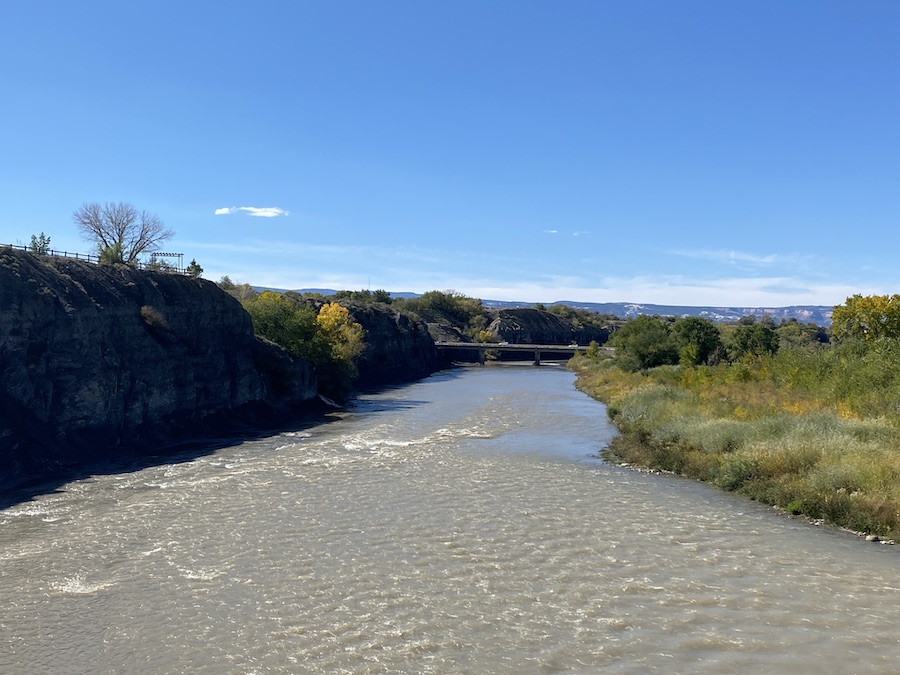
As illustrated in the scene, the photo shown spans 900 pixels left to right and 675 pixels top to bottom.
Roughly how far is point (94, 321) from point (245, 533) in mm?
20503

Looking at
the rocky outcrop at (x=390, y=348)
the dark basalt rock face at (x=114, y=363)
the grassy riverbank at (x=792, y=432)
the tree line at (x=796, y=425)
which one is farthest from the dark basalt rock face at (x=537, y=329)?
the dark basalt rock face at (x=114, y=363)

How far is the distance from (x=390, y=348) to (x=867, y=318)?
58.3 meters

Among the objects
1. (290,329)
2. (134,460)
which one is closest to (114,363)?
(134,460)

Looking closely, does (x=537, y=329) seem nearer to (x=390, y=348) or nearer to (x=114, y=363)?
(x=390, y=348)

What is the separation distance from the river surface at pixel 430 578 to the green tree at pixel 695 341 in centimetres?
3898

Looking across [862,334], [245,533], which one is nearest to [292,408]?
[245,533]

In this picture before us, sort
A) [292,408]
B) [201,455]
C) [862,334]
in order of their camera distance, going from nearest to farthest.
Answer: [201,455] → [292,408] → [862,334]

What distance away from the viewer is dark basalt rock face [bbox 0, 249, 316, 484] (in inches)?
1175

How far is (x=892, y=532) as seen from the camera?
1886 cm

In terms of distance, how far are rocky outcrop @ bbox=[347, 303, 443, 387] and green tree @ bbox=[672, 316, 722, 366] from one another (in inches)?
1393

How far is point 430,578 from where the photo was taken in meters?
16.5

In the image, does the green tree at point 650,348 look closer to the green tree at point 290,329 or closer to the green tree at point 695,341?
the green tree at point 695,341

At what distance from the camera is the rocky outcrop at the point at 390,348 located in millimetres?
85688

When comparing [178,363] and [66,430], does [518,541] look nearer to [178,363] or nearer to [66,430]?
[66,430]
